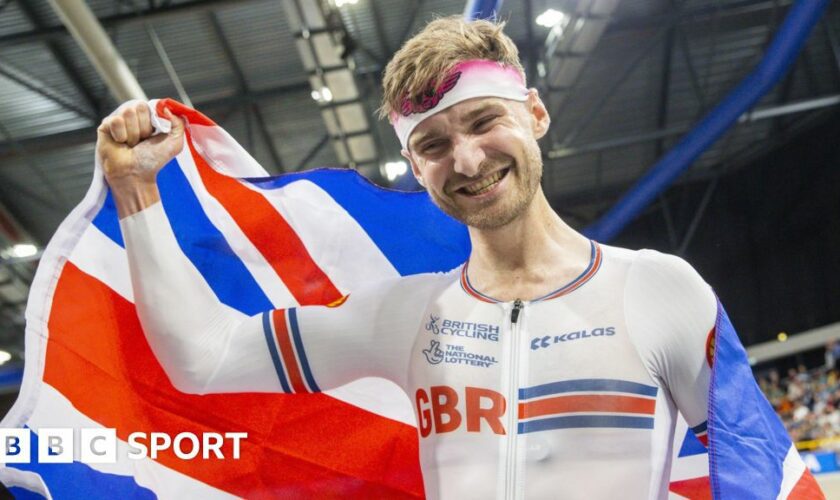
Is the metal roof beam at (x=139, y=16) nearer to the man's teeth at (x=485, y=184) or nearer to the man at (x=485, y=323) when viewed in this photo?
the man at (x=485, y=323)

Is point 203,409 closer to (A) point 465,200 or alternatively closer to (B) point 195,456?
(B) point 195,456

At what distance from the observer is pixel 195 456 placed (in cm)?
218

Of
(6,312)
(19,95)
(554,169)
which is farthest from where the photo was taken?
(6,312)

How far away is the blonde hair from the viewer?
182 centimetres

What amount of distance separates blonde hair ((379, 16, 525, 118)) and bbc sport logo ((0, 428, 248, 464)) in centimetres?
100

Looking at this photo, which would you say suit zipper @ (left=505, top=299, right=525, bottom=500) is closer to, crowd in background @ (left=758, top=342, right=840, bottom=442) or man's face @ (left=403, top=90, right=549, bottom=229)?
man's face @ (left=403, top=90, right=549, bottom=229)

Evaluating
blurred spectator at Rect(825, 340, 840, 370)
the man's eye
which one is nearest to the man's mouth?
the man's eye

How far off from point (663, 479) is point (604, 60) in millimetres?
10329

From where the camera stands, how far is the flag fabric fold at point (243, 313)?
2.07m

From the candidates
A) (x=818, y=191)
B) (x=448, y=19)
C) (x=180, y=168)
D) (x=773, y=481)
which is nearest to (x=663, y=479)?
(x=773, y=481)

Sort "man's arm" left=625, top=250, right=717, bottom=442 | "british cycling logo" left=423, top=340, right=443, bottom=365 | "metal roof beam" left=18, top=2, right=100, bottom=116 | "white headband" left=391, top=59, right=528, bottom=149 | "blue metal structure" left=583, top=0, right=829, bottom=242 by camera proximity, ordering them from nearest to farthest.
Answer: "man's arm" left=625, top=250, right=717, bottom=442 < "white headband" left=391, top=59, right=528, bottom=149 < "british cycling logo" left=423, top=340, right=443, bottom=365 < "blue metal structure" left=583, top=0, right=829, bottom=242 < "metal roof beam" left=18, top=2, right=100, bottom=116

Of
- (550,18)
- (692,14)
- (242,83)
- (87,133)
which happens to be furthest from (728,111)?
(87,133)

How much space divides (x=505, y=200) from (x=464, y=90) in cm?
26

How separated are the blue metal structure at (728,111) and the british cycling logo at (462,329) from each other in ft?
21.9
